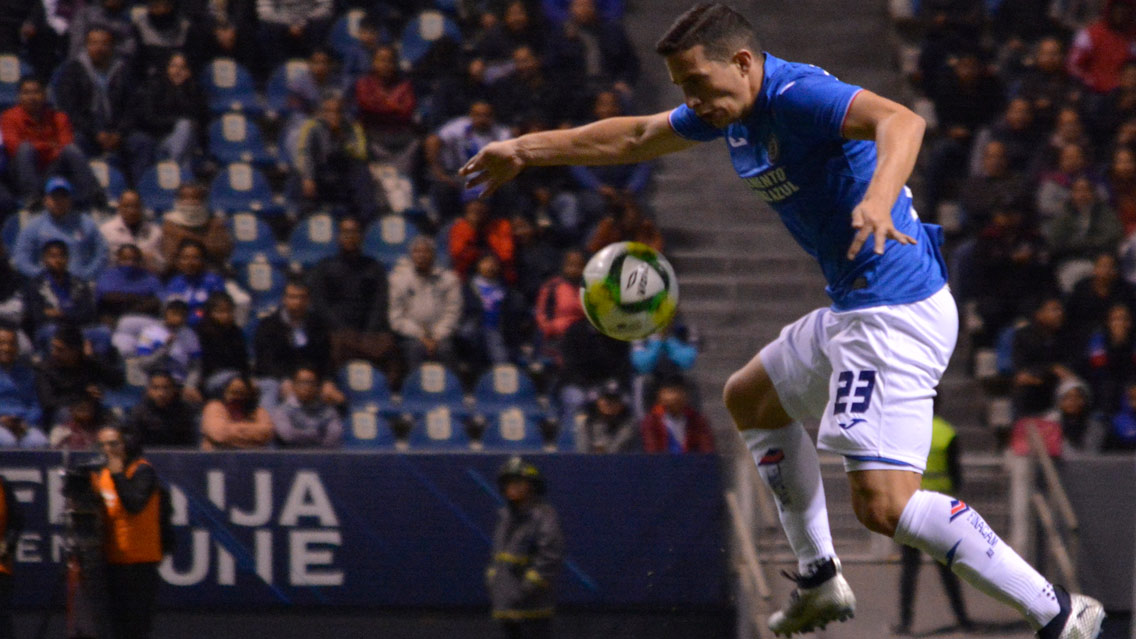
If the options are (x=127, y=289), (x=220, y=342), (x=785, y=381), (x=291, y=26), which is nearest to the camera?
(x=785, y=381)

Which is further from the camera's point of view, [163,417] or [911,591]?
[163,417]

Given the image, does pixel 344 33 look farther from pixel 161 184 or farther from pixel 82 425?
pixel 82 425

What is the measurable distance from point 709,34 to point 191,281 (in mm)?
6786

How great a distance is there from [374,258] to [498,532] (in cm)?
325

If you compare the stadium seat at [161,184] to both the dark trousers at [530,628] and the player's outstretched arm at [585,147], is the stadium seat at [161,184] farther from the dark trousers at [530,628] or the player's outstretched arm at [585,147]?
the player's outstretched arm at [585,147]

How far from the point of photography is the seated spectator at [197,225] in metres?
10.4

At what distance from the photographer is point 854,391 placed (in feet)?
13.4

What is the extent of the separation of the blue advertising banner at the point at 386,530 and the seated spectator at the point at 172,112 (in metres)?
3.58

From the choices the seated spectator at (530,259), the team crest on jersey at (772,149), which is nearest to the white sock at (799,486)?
the team crest on jersey at (772,149)

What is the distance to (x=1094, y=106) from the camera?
1162 cm

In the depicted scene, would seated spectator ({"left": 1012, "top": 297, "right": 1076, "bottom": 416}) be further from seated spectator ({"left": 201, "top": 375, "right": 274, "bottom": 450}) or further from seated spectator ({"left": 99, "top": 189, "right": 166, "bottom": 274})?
seated spectator ({"left": 99, "top": 189, "right": 166, "bottom": 274})

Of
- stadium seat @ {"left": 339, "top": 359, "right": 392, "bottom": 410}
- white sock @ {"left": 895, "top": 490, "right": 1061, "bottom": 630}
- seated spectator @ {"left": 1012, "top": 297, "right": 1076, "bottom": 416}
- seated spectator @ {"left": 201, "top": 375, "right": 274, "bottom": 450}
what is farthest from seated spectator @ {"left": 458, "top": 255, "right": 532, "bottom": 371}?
white sock @ {"left": 895, "top": 490, "right": 1061, "bottom": 630}

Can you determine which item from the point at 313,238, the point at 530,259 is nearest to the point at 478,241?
the point at 530,259

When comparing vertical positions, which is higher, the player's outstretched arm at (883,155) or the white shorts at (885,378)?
the player's outstretched arm at (883,155)
